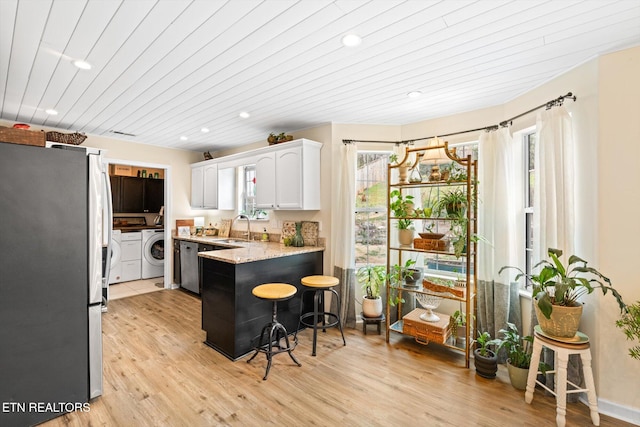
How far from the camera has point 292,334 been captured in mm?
3297

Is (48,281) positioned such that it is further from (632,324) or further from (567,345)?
(632,324)

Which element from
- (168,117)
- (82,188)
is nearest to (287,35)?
(82,188)

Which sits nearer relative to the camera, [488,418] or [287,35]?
[287,35]

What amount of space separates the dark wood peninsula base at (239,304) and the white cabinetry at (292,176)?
776mm

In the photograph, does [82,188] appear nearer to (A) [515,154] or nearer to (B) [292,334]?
(B) [292,334]

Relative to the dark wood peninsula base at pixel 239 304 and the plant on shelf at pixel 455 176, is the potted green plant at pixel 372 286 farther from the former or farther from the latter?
the plant on shelf at pixel 455 176

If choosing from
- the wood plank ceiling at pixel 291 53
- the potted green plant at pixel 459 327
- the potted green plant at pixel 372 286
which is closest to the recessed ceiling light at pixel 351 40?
the wood plank ceiling at pixel 291 53

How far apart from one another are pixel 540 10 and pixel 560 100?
3.13 feet

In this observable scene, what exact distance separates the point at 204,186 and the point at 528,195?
15.5ft

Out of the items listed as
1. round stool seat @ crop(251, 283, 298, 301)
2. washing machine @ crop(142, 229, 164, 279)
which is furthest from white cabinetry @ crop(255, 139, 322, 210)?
washing machine @ crop(142, 229, 164, 279)

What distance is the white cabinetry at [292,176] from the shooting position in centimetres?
356

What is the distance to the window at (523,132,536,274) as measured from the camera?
9.37 ft

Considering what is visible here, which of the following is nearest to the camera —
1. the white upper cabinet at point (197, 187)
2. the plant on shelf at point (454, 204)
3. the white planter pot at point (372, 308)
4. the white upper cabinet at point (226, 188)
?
the plant on shelf at point (454, 204)

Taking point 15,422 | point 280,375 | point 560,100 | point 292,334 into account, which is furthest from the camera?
point 292,334
